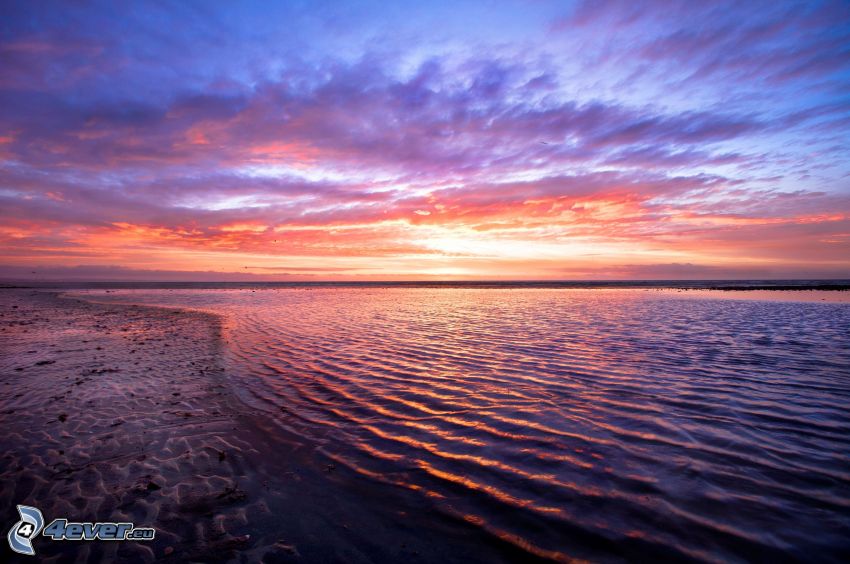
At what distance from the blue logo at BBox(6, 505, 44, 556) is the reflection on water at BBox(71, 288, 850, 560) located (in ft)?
12.9

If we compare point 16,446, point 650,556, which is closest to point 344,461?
point 650,556

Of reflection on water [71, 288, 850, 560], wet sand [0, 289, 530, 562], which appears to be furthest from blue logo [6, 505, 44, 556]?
reflection on water [71, 288, 850, 560]

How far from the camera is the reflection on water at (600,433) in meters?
4.81

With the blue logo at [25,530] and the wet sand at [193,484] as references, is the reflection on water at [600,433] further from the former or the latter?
the blue logo at [25,530]

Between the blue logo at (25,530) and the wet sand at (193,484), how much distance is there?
95 millimetres

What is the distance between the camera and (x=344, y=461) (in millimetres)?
6758

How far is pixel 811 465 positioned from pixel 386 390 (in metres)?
8.55

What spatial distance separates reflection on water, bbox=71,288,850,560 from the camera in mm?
4809

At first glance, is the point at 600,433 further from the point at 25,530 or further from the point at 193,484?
the point at 25,530

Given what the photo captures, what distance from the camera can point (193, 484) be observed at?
5996 mm

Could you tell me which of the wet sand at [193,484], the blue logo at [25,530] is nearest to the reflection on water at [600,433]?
the wet sand at [193,484]

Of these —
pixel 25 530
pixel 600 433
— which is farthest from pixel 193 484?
pixel 600 433

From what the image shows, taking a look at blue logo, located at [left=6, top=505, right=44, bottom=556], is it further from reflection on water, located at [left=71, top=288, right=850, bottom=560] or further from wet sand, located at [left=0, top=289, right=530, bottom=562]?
reflection on water, located at [left=71, top=288, right=850, bottom=560]

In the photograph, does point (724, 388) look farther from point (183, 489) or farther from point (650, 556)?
point (183, 489)
